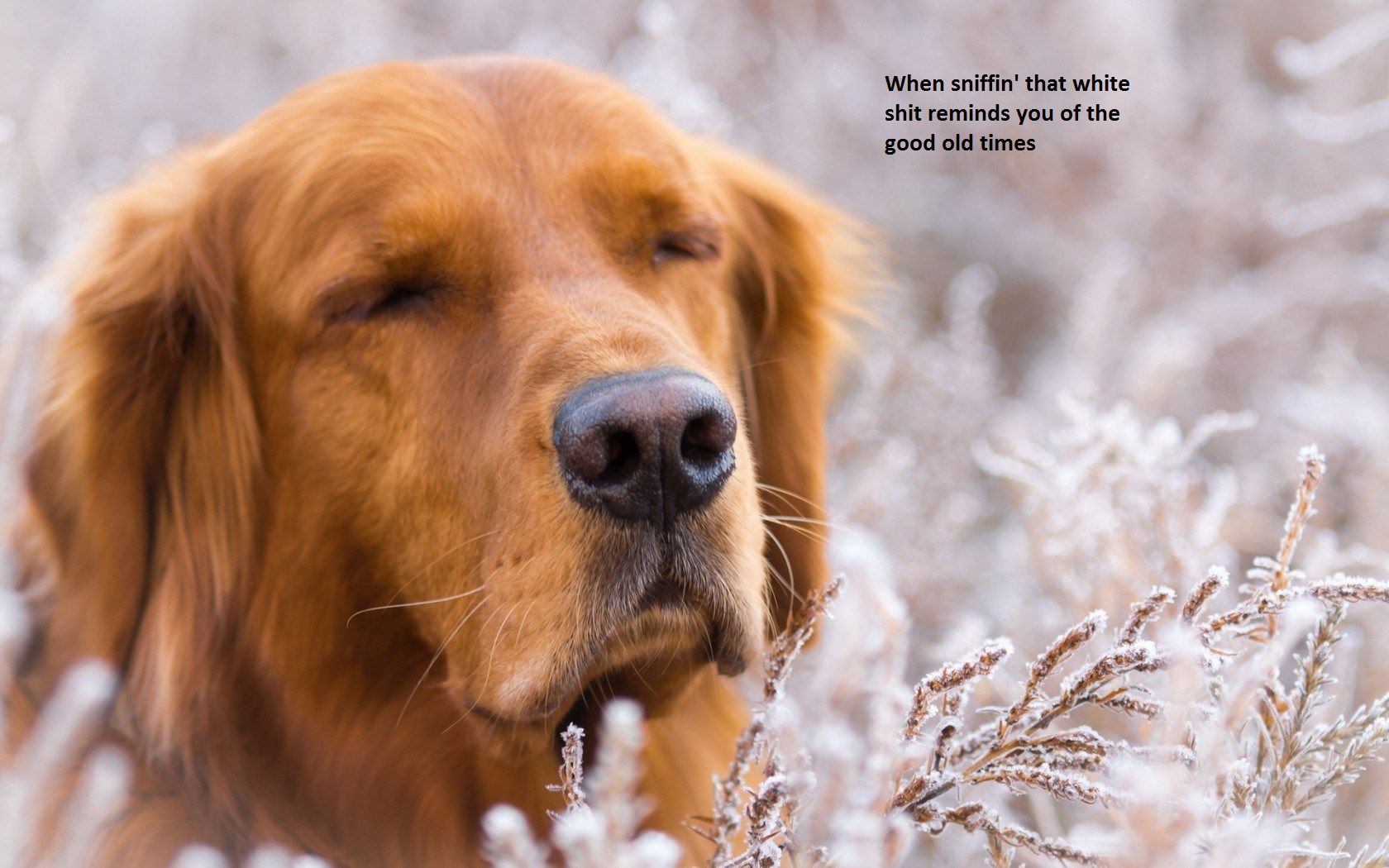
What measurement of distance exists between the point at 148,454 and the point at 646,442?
3.86 feet

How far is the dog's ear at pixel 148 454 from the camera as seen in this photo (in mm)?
2240

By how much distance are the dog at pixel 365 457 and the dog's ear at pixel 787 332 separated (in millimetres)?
428

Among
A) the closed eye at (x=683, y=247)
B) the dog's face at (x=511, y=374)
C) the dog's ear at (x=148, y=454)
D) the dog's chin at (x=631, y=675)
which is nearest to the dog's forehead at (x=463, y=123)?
the dog's face at (x=511, y=374)

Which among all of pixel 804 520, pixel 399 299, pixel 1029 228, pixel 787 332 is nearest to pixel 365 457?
A: pixel 399 299

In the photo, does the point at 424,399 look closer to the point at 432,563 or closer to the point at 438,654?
the point at 432,563

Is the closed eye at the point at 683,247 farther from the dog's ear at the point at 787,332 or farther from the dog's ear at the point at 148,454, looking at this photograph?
the dog's ear at the point at 148,454

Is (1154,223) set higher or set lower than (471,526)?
higher

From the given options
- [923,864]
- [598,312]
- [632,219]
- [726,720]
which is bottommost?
[923,864]

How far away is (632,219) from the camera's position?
2.34m

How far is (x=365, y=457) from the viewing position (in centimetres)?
221

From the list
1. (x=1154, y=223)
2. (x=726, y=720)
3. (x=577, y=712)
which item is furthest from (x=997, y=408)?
(x=577, y=712)

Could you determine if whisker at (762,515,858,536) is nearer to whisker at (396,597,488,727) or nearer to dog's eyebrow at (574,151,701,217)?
whisker at (396,597,488,727)

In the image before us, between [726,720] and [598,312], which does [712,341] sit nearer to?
[598,312]

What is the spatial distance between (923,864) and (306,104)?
7.18 ft
